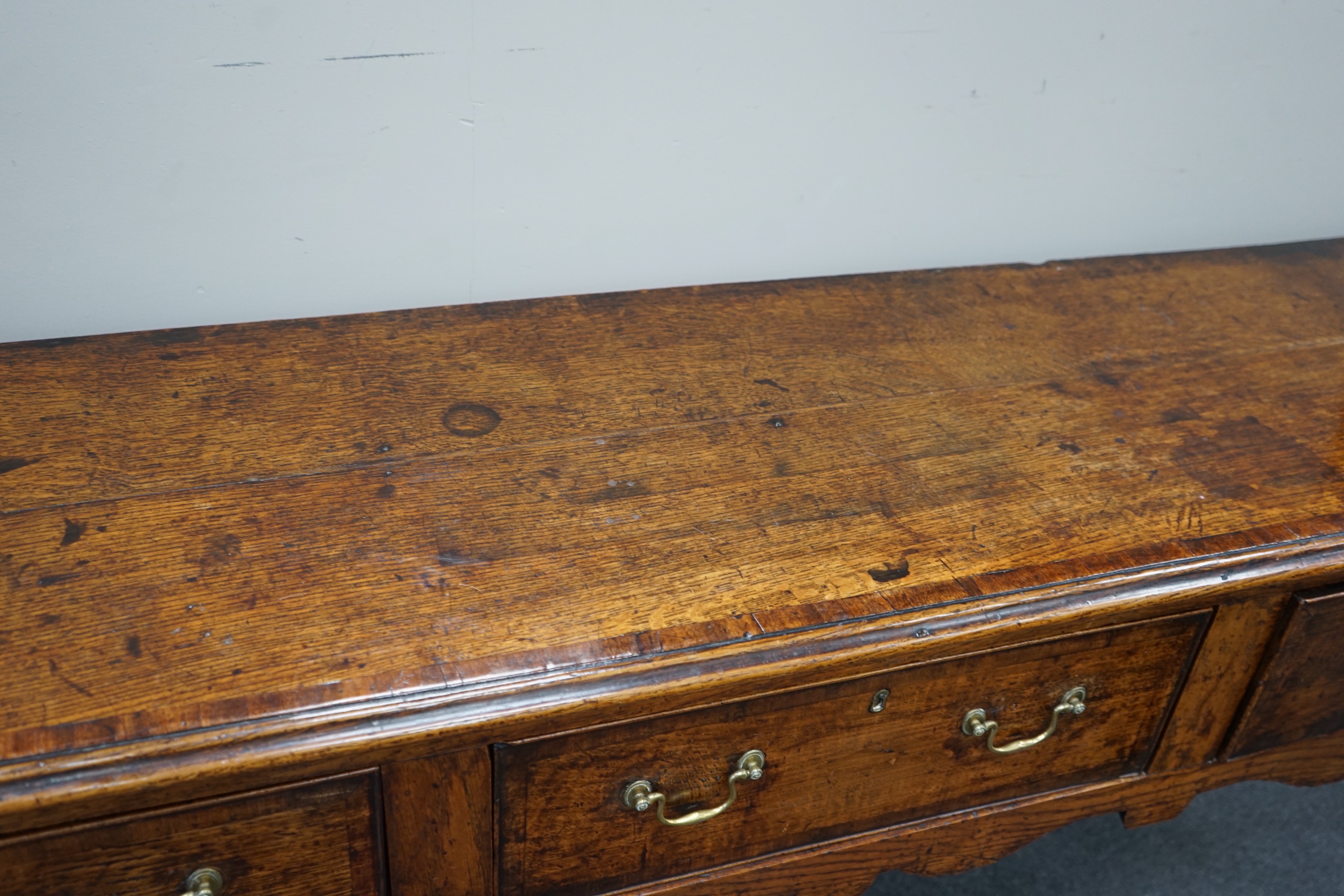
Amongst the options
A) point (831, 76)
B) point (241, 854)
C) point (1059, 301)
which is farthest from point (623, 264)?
point (241, 854)

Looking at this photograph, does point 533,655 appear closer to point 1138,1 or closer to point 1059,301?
point 1059,301

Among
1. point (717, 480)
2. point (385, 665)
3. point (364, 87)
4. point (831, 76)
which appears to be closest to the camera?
point (385, 665)

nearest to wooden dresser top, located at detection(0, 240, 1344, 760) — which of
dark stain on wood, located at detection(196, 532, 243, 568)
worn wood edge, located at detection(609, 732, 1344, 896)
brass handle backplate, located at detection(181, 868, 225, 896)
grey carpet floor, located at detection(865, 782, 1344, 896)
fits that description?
dark stain on wood, located at detection(196, 532, 243, 568)

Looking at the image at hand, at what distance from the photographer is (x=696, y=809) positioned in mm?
958

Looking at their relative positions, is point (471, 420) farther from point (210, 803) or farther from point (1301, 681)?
point (1301, 681)

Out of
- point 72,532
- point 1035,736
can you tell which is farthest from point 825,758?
point 72,532

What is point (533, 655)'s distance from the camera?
2.74 ft

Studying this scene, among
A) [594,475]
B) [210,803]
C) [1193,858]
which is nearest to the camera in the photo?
[210,803]

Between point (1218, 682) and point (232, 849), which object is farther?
point (1218, 682)

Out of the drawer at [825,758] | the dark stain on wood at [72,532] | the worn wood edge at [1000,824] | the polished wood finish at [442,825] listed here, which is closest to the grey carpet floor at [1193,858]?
the worn wood edge at [1000,824]

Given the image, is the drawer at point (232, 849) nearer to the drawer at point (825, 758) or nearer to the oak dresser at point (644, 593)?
the oak dresser at point (644, 593)

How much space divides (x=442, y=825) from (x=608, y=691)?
177 mm

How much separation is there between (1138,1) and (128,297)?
120 centimetres

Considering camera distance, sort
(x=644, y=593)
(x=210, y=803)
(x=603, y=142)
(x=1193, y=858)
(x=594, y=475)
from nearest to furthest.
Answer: (x=210, y=803)
(x=644, y=593)
(x=594, y=475)
(x=603, y=142)
(x=1193, y=858)
